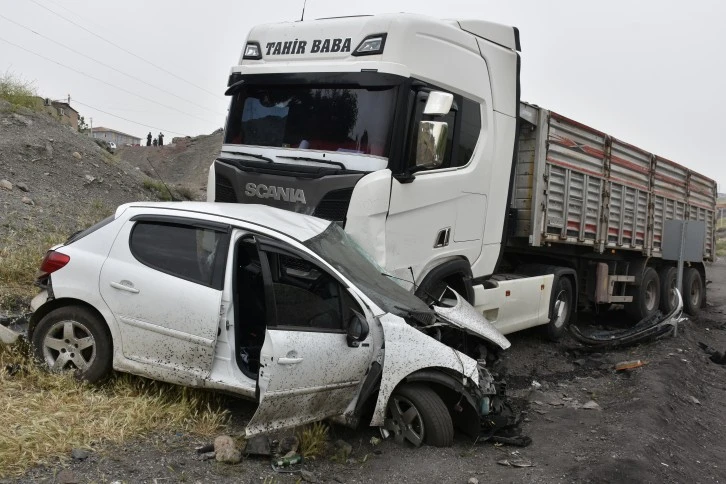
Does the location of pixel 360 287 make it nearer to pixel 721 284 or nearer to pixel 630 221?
pixel 630 221

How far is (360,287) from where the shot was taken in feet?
14.8

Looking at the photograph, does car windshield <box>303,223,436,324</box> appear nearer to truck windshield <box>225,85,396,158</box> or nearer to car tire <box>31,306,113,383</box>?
truck windshield <box>225,85,396,158</box>

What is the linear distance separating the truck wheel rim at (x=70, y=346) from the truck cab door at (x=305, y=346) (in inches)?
58.3

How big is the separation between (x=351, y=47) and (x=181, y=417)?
11.4 feet

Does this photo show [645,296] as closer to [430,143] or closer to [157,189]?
[430,143]

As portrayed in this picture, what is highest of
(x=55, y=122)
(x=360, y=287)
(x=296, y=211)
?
(x=55, y=122)

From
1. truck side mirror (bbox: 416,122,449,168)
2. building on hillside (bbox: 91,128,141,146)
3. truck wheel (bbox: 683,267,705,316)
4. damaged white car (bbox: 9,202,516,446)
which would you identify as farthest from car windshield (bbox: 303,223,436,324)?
building on hillside (bbox: 91,128,141,146)

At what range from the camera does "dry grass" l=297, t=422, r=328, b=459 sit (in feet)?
14.0

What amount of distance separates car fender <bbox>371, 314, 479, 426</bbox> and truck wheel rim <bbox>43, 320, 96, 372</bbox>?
2094 mm

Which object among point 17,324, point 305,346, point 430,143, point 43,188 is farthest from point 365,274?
point 43,188

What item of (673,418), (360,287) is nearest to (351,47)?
(360,287)

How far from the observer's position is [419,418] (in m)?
4.56

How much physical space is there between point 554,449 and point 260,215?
2.77 m

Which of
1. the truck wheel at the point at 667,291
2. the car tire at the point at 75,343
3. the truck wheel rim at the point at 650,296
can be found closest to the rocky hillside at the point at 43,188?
the car tire at the point at 75,343
